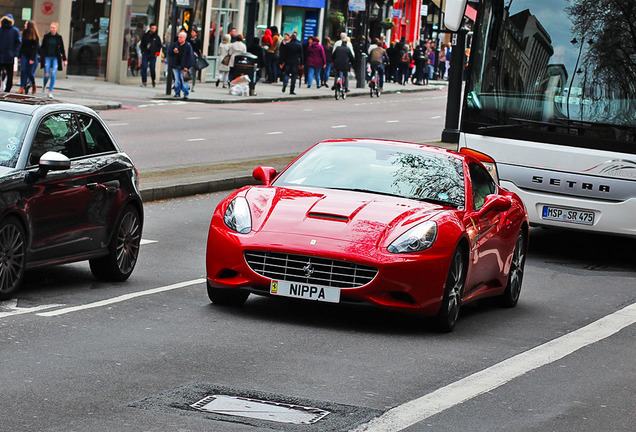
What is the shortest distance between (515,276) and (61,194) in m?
3.96

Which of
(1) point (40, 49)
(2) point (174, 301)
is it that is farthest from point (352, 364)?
(1) point (40, 49)

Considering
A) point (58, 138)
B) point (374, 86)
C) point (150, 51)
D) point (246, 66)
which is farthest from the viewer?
point (374, 86)

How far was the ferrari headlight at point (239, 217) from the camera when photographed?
984cm

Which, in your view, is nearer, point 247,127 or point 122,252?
point 122,252

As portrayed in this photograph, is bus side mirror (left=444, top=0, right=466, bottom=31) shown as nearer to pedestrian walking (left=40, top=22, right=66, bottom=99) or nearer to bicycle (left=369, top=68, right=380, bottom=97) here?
pedestrian walking (left=40, top=22, right=66, bottom=99)

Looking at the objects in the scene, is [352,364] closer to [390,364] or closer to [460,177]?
[390,364]

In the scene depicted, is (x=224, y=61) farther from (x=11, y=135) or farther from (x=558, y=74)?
(x=11, y=135)

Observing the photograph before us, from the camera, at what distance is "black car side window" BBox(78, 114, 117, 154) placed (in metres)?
11.1

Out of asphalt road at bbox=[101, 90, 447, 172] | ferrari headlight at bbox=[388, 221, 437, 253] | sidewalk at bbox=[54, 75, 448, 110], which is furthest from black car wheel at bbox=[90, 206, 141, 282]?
sidewalk at bbox=[54, 75, 448, 110]

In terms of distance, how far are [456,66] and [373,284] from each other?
1943 centimetres

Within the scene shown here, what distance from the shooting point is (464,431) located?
22.0ft

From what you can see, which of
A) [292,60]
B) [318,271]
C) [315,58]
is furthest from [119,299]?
[315,58]

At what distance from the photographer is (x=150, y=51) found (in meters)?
41.6

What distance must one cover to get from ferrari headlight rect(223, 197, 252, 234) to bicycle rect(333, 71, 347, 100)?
37.0m
